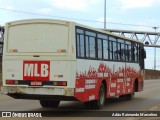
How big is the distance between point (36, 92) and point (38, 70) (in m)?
0.72

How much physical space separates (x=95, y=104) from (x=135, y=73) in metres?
6.79

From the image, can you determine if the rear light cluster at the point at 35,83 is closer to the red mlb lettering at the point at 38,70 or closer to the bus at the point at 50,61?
the bus at the point at 50,61

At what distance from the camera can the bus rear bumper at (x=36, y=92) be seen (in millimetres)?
14297

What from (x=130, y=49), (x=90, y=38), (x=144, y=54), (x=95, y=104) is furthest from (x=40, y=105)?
(x=144, y=54)

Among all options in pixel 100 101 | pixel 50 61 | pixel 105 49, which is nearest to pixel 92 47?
pixel 105 49

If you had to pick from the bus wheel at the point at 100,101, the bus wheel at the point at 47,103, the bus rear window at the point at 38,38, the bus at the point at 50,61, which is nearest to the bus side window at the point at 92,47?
the bus at the point at 50,61

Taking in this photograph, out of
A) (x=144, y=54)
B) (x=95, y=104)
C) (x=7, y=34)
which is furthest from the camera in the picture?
(x=144, y=54)

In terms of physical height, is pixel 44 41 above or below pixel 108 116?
above

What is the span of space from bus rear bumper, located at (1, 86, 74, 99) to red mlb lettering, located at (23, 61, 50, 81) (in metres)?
0.36

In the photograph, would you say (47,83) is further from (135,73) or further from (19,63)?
(135,73)

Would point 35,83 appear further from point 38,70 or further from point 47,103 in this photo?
point 47,103

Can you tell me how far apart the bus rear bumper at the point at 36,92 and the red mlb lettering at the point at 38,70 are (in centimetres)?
36

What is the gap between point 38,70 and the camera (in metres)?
14.6

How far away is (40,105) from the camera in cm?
1820
